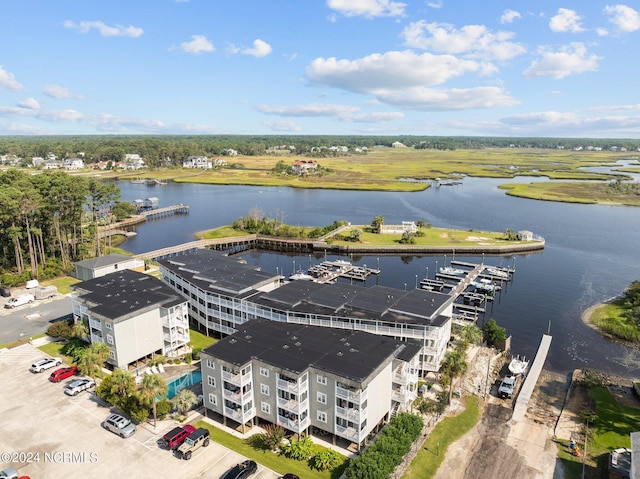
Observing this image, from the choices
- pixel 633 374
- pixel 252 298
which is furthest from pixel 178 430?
pixel 633 374

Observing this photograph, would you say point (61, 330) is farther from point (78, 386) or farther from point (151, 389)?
point (151, 389)

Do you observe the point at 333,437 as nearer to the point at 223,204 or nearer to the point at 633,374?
the point at 633,374

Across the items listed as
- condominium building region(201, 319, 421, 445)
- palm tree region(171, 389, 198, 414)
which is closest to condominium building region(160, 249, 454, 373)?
condominium building region(201, 319, 421, 445)

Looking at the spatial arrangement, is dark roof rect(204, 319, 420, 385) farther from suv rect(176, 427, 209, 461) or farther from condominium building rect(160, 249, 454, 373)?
suv rect(176, 427, 209, 461)

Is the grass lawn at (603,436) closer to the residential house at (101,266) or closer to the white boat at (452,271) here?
the white boat at (452,271)

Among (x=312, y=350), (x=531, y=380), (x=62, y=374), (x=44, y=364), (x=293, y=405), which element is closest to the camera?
(x=293, y=405)

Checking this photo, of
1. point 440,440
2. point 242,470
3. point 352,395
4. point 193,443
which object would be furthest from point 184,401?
point 440,440
